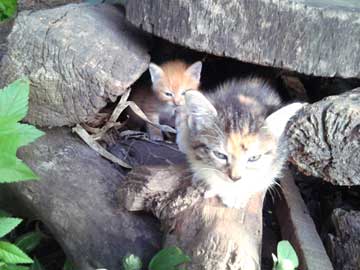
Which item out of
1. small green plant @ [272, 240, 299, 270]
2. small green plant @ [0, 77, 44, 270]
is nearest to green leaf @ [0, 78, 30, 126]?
small green plant @ [0, 77, 44, 270]

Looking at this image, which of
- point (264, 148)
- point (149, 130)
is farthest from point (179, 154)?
point (264, 148)

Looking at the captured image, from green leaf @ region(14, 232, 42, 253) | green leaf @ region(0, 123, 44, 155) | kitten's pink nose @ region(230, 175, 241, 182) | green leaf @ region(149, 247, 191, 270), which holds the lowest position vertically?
green leaf @ region(14, 232, 42, 253)

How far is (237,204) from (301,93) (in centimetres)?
99

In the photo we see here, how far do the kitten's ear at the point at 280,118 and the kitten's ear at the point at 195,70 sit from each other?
1055mm

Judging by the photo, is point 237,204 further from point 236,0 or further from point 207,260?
point 236,0

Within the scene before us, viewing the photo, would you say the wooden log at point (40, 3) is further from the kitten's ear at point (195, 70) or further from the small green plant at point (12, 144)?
the small green plant at point (12, 144)

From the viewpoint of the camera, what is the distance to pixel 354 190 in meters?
2.66

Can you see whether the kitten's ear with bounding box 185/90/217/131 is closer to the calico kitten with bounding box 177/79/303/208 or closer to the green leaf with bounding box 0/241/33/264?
the calico kitten with bounding box 177/79/303/208

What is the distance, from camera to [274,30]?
221 cm


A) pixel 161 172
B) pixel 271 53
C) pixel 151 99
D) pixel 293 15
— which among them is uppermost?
pixel 293 15

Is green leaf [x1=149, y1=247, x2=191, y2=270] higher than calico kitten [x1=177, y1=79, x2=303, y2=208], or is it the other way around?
calico kitten [x1=177, y1=79, x2=303, y2=208]

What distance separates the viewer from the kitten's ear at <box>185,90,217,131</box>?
90.9 inches

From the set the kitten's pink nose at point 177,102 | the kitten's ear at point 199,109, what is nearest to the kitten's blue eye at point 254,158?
the kitten's ear at point 199,109

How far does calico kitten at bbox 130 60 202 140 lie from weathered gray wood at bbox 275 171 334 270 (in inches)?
37.2
